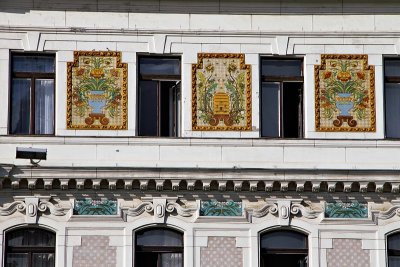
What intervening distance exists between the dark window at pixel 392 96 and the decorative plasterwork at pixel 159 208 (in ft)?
16.4

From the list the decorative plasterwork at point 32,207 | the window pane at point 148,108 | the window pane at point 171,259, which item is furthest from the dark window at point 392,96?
the decorative plasterwork at point 32,207

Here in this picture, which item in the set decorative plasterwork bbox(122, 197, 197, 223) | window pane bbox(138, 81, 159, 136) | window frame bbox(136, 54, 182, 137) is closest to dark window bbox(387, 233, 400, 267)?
decorative plasterwork bbox(122, 197, 197, 223)

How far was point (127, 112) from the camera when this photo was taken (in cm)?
4453

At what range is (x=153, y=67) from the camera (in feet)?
148

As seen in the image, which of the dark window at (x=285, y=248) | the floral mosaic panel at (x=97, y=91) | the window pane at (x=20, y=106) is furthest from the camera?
the window pane at (x=20, y=106)

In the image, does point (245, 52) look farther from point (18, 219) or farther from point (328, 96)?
point (18, 219)

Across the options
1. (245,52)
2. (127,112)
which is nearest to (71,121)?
(127,112)

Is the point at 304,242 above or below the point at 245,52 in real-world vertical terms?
below

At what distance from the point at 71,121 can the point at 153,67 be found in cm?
231

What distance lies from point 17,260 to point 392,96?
9394mm

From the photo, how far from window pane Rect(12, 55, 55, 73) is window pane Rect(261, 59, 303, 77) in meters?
4.89

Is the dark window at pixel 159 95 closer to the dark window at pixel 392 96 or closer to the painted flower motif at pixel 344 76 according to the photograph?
the painted flower motif at pixel 344 76

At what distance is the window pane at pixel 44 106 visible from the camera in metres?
44.6

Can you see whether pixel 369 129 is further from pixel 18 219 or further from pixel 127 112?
pixel 18 219
